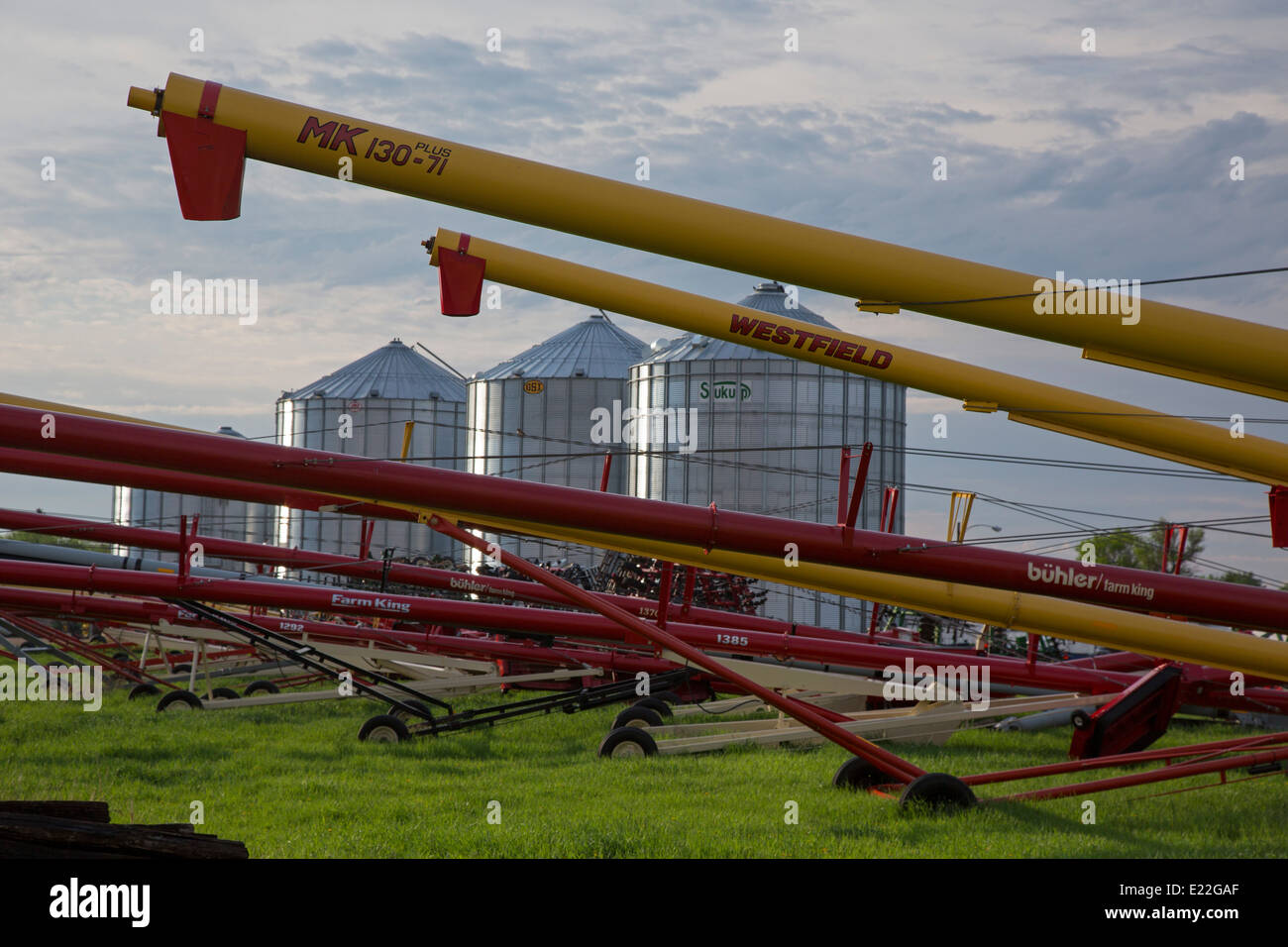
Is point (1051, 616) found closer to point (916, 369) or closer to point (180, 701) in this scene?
point (916, 369)

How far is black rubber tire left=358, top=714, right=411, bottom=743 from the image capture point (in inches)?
541

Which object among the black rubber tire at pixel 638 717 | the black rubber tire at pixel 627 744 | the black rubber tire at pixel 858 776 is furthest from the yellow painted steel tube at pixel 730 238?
the black rubber tire at pixel 638 717

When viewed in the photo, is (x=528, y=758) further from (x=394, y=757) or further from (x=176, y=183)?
(x=176, y=183)

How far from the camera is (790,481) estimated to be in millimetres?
24984

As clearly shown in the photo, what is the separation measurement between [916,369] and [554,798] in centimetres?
466

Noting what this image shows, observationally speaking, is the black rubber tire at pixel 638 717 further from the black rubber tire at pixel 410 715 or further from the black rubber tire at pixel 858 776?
the black rubber tire at pixel 858 776

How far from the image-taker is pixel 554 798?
394 inches

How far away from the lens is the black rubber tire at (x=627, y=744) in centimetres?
1247

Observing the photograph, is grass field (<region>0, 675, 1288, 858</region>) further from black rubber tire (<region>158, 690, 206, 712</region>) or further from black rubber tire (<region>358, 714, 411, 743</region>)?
black rubber tire (<region>158, 690, 206, 712</region>)

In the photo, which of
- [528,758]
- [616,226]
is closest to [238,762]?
[528,758]

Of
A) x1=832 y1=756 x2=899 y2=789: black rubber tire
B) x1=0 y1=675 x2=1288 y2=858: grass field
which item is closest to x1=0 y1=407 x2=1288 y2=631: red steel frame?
x1=0 y1=675 x2=1288 y2=858: grass field

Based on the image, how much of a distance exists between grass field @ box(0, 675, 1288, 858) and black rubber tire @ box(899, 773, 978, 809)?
136mm

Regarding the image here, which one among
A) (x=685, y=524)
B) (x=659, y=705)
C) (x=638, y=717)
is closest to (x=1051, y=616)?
(x=685, y=524)
